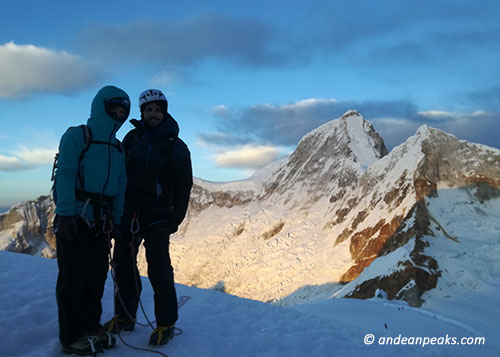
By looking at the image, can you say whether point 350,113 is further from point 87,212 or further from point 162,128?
point 87,212

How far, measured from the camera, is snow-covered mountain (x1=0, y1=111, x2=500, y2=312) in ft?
71.1

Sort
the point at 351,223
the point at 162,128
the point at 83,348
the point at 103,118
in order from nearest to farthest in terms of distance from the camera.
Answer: the point at 83,348
the point at 103,118
the point at 162,128
the point at 351,223

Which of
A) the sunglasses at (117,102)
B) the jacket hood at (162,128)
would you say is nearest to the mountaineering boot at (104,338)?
the jacket hood at (162,128)

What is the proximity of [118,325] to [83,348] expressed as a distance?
77 cm

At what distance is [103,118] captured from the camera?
12.3 ft

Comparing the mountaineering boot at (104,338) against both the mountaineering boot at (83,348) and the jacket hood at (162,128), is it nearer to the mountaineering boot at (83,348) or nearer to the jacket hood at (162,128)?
the mountaineering boot at (83,348)

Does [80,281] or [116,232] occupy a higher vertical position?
[116,232]

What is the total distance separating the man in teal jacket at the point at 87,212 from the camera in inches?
133

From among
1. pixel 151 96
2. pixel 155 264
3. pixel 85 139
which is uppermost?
pixel 151 96

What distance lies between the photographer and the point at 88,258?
3648 millimetres

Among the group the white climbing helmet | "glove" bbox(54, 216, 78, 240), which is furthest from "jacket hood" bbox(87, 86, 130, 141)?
"glove" bbox(54, 216, 78, 240)

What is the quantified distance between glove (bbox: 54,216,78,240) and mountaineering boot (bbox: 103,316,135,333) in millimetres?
1359

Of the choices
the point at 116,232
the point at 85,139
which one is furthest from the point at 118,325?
the point at 85,139

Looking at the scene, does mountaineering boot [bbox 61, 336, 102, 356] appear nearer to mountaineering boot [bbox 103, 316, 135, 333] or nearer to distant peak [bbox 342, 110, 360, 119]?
mountaineering boot [bbox 103, 316, 135, 333]
